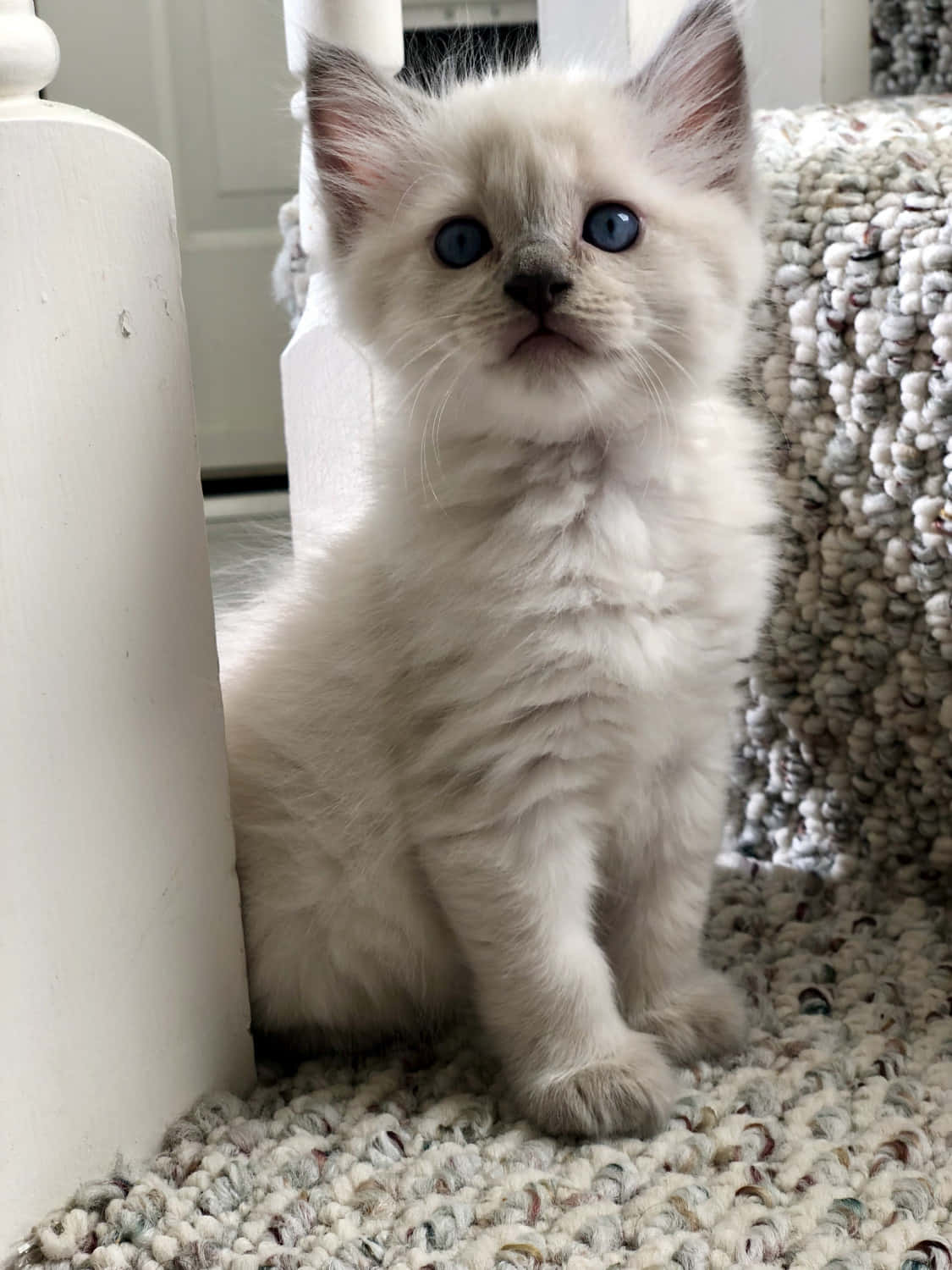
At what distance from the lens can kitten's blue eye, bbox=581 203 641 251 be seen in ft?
3.08

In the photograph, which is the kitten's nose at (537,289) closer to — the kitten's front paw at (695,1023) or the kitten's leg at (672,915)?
the kitten's leg at (672,915)

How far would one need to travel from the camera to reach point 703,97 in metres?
1.03

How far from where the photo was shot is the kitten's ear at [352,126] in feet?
3.38

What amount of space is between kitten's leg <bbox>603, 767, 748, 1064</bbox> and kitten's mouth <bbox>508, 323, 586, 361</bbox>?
38cm

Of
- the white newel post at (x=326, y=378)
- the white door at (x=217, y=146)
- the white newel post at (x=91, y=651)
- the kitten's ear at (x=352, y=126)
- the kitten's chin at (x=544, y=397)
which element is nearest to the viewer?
the white newel post at (x=91, y=651)

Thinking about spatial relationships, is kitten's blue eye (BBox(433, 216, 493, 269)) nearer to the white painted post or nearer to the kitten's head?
the kitten's head

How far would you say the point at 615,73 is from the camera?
1.11 m

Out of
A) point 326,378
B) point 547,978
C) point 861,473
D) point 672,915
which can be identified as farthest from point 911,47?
point 547,978

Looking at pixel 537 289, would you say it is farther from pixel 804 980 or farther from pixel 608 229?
pixel 804 980

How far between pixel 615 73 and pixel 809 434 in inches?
14.8

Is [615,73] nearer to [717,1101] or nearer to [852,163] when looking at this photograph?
[852,163]

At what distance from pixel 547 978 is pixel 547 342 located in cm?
47

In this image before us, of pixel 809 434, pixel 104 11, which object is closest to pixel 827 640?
pixel 809 434

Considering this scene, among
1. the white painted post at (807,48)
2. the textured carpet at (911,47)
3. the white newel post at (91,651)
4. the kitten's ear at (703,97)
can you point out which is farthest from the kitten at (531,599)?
the textured carpet at (911,47)
